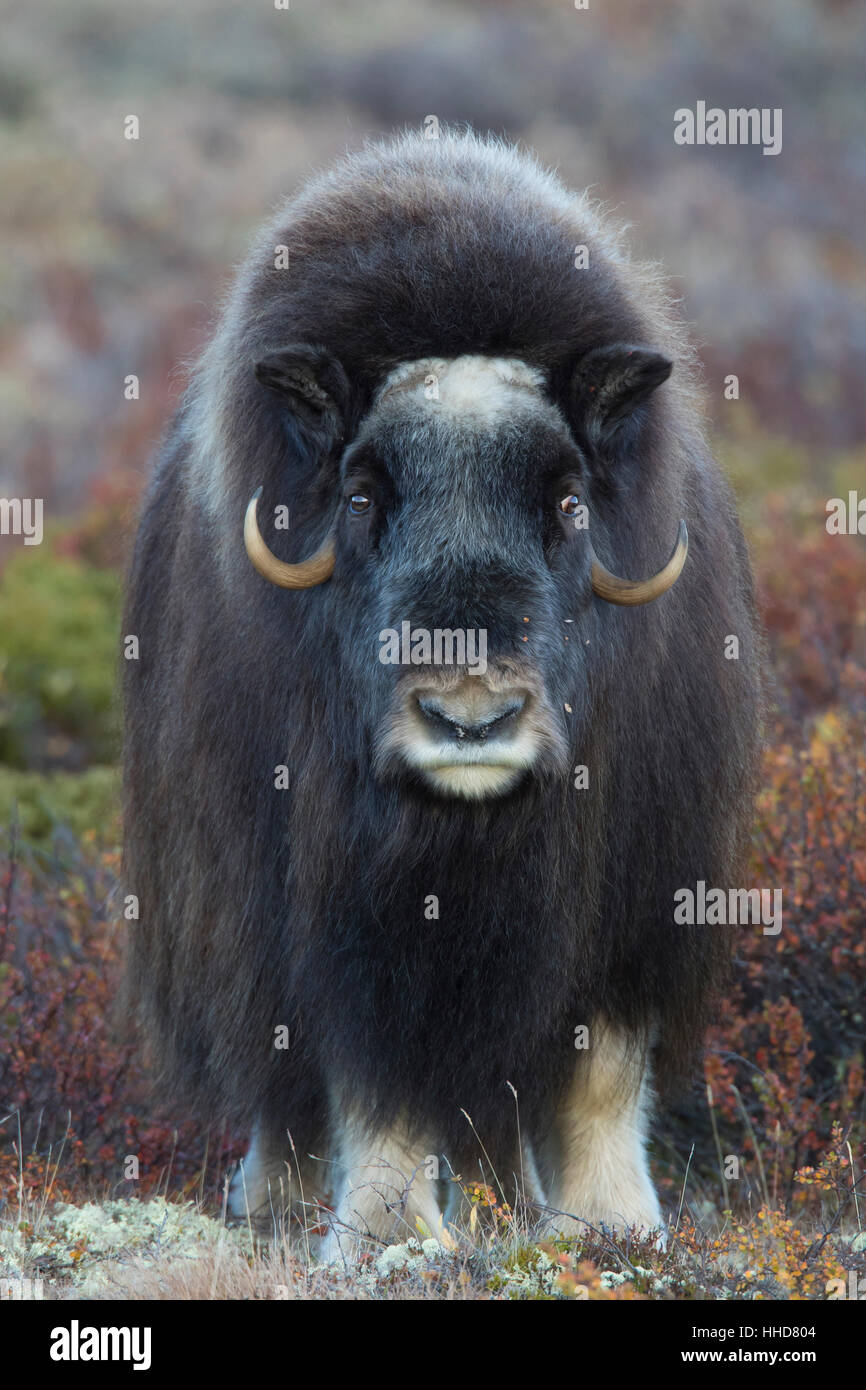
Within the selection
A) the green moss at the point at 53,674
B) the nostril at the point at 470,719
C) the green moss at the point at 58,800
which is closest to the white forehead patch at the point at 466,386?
the nostril at the point at 470,719

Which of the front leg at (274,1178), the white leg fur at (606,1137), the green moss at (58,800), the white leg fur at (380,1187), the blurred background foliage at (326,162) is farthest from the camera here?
the green moss at (58,800)

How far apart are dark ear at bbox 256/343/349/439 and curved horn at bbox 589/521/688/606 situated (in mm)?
544

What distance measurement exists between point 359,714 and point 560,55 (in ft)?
73.3

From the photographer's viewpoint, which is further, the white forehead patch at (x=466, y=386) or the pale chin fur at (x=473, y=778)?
the white forehead patch at (x=466, y=386)

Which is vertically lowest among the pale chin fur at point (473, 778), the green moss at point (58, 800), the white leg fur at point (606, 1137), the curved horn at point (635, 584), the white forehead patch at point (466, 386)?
the white leg fur at point (606, 1137)

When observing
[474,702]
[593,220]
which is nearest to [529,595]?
[474,702]

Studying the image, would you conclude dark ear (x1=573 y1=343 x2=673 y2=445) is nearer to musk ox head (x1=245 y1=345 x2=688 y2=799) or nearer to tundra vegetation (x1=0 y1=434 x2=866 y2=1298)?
musk ox head (x1=245 y1=345 x2=688 y2=799)

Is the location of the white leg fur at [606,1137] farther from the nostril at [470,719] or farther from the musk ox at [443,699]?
the nostril at [470,719]

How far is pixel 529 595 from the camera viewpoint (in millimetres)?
2973

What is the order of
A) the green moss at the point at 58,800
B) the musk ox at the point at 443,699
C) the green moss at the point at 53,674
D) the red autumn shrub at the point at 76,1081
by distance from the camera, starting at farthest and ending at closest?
1. the green moss at the point at 53,674
2. the green moss at the point at 58,800
3. the red autumn shrub at the point at 76,1081
4. the musk ox at the point at 443,699

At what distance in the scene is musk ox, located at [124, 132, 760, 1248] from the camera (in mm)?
3064

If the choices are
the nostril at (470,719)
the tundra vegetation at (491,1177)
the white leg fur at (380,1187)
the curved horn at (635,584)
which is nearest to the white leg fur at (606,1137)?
the tundra vegetation at (491,1177)

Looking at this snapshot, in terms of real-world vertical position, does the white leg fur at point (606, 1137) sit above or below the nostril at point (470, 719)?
below

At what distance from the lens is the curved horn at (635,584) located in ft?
10.4
